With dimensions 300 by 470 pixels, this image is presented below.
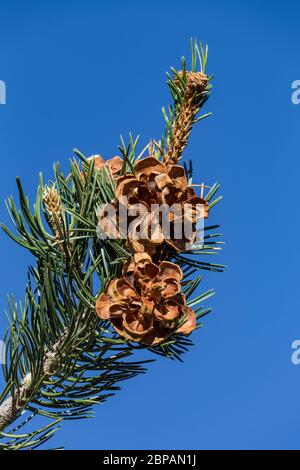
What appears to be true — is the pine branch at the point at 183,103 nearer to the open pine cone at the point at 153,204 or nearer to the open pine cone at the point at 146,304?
the open pine cone at the point at 153,204

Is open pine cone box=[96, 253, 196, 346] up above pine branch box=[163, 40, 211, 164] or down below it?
below

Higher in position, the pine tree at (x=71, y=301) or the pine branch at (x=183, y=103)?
the pine branch at (x=183, y=103)

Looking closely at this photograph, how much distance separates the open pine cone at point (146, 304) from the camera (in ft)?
4.60

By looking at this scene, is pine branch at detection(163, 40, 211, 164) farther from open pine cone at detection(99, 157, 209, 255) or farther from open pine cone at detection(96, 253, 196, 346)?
open pine cone at detection(96, 253, 196, 346)

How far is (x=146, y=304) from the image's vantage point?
1.41 m

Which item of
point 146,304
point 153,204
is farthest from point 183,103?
point 146,304

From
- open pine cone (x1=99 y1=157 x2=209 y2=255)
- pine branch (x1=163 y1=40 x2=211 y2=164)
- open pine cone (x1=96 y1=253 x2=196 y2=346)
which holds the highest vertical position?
pine branch (x1=163 y1=40 x2=211 y2=164)

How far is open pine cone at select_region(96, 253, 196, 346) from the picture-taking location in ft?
4.60

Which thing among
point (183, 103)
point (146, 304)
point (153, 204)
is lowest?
point (146, 304)

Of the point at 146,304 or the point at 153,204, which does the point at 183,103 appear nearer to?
the point at 153,204

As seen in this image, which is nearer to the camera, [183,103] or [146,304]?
[146,304]

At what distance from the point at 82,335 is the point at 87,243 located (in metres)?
0.24

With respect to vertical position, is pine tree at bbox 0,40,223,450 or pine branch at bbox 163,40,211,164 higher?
pine branch at bbox 163,40,211,164
